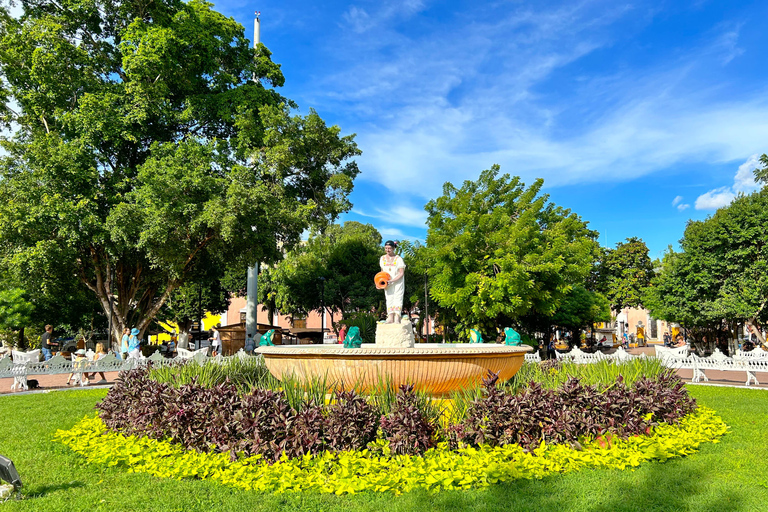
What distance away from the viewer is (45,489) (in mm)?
4559

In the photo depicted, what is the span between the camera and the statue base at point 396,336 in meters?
8.20

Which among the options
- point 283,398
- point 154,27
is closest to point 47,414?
point 283,398

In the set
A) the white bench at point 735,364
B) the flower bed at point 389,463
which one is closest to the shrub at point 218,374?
the flower bed at point 389,463

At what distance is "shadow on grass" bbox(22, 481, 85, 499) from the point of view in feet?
14.5

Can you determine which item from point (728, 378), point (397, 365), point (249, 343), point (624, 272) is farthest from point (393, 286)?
point (624, 272)

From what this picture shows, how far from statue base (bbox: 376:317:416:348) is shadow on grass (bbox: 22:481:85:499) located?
454 centimetres

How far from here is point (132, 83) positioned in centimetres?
1734

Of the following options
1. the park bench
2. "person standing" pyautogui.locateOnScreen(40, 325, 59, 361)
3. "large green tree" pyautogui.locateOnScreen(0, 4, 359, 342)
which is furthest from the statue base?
"person standing" pyautogui.locateOnScreen(40, 325, 59, 361)

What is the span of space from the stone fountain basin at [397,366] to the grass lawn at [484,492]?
2.04 m

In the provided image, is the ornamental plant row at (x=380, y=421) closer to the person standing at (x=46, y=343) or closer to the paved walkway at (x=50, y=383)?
the paved walkway at (x=50, y=383)

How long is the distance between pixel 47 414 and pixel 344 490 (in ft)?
21.4

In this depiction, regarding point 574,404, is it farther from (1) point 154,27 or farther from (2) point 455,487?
(1) point 154,27

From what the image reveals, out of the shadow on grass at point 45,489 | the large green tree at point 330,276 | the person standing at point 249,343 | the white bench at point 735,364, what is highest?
the large green tree at point 330,276

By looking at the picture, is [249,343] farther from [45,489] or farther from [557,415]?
[557,415]
